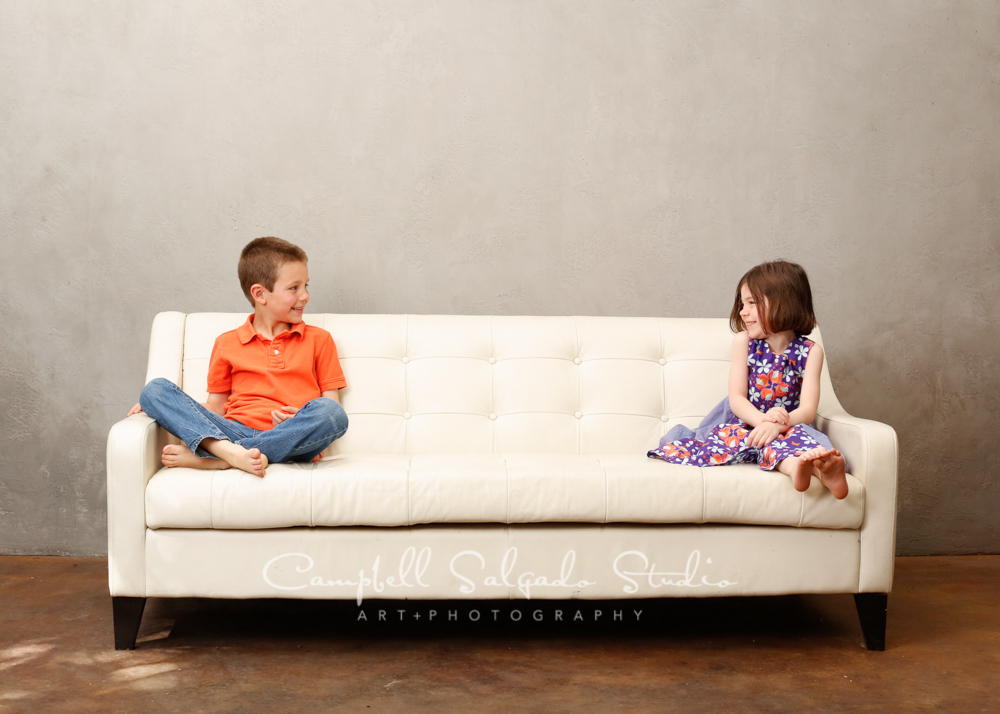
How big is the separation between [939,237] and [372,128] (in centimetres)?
200

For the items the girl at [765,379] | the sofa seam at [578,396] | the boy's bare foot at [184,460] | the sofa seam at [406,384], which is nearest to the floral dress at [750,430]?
the girl at [765,379]

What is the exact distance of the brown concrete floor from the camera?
1543mm

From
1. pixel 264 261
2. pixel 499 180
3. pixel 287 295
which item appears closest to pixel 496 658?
pixel 287 295

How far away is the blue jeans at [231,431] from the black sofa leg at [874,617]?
1320 mm

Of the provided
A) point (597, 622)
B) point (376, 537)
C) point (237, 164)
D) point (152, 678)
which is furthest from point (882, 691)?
Answer: point (237, 164)

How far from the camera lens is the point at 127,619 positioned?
5.83ft

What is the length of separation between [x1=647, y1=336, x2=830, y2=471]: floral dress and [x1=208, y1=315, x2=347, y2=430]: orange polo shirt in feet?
3.00

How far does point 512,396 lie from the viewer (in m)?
2.26

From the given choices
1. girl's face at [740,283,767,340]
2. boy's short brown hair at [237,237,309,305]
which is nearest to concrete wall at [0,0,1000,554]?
boy's short brown hair at [237,237,309,305]

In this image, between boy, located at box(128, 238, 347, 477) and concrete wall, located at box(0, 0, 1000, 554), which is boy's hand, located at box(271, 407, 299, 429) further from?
concrete wall, located at box(0, 0, 1000, 554)

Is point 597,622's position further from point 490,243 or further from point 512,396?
point 490,243

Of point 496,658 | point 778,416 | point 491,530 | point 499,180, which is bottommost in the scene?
point 496,658

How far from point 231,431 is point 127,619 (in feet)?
1.56

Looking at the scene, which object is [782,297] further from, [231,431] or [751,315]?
[231,431]
